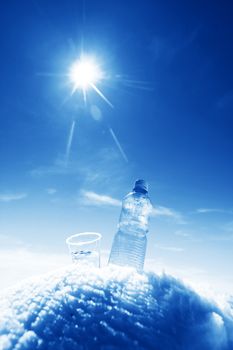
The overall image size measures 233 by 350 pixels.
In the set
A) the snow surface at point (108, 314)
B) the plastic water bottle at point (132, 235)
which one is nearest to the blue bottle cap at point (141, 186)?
the plastic water bottle at point (132, 235)

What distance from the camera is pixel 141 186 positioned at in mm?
4305

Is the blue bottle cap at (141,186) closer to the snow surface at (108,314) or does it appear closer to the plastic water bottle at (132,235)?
the plastic water bottle at (132,235)

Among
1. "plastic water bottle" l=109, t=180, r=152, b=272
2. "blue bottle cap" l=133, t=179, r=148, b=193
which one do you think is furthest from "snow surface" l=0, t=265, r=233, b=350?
"blue bottle cap" l=133, t=179, r=148, b=193

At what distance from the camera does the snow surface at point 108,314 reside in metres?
1.12

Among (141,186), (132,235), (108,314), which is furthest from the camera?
(132,235)

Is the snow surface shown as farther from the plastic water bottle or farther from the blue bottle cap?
the blue bottle cap

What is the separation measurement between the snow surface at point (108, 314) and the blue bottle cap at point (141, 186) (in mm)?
2731

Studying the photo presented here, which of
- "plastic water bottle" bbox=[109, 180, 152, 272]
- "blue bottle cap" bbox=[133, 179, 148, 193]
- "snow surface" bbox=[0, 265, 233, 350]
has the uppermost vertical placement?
"blue bottle cap" bbox=[133, 179, 148, 193]

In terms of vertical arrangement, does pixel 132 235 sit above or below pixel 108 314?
above

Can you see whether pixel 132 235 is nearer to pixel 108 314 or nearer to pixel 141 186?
pixel 141 186

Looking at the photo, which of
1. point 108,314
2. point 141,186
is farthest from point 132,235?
point 108,314

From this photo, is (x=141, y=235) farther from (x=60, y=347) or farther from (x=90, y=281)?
(x=60, y=347)

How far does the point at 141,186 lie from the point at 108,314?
3.13m

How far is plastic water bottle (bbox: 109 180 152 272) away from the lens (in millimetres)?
4254
